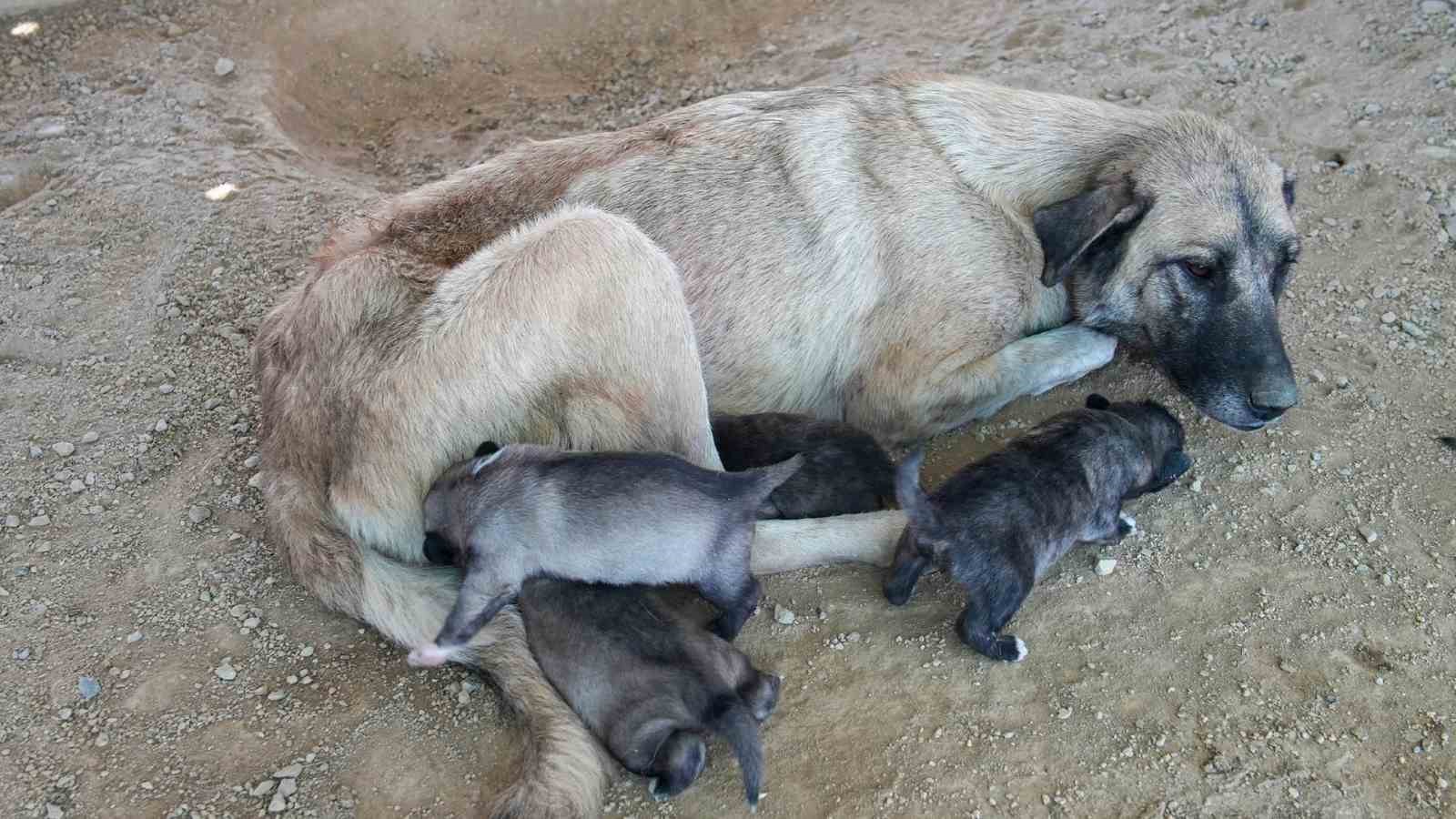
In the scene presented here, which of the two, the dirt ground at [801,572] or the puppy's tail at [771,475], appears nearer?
the dirt ground at [801,572]

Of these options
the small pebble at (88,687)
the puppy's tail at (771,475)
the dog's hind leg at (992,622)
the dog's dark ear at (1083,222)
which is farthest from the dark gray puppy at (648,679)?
the dog's dark ear at (1083,222)

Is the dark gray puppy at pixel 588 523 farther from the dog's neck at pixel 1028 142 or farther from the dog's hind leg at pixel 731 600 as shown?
the dog's neck at pixel 1028 142

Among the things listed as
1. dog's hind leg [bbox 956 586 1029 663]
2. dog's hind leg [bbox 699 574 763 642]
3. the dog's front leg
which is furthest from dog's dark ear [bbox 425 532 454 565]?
the dog's front leg

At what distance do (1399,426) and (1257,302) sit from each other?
2.74 ft

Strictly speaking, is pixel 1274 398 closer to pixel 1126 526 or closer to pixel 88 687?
pixel 1126 526

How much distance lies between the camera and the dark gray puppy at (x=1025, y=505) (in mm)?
3482

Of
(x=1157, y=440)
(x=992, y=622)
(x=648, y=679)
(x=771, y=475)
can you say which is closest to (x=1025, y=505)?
(x=992, y=622)

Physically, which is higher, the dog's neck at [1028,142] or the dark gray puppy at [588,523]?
the dog's neck at [1028,142]

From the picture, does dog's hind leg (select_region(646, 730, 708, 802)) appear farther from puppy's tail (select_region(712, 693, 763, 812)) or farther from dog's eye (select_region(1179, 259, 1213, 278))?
dog's eye (select_region(1179, 259, 1213, 278))

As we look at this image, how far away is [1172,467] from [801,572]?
1.38m

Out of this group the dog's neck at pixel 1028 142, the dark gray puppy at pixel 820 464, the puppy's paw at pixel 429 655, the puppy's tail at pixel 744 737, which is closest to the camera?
the puppy's tail at pixel 744 737

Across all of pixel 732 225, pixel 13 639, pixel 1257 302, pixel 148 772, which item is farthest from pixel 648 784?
pixel 1257 302

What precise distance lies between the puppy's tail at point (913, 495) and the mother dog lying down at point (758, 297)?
0.47m

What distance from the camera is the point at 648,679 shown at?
127 inches
